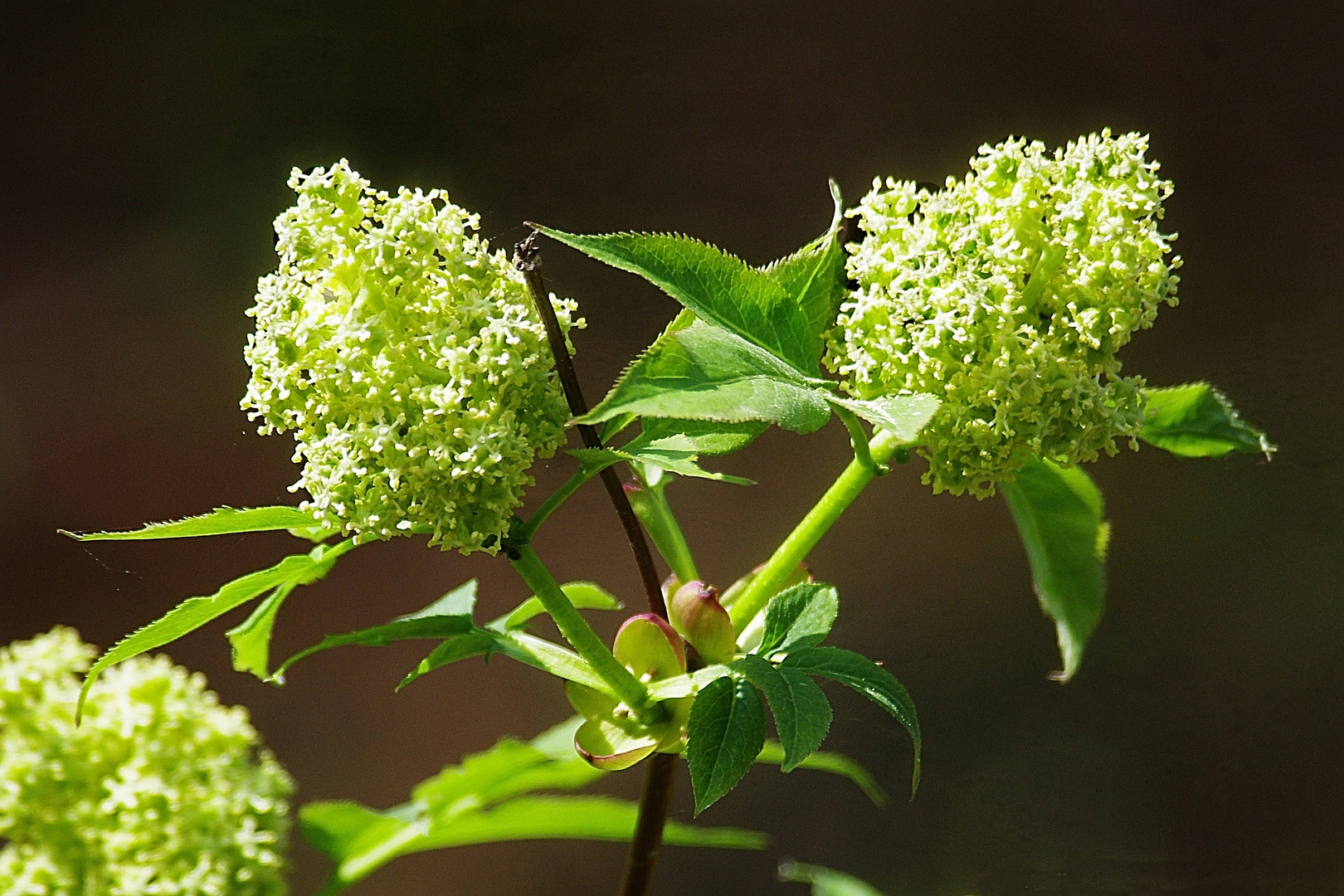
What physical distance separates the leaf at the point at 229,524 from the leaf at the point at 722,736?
175 millimetres

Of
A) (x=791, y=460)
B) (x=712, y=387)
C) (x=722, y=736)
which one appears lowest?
(x=722, y=736)

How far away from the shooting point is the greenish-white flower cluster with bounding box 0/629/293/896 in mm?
708

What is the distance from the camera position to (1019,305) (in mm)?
444

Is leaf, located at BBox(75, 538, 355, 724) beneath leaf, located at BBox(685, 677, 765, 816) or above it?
above

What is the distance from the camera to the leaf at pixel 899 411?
0.38 metres

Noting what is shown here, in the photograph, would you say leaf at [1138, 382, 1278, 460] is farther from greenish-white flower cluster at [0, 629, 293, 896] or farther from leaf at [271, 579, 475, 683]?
greenish-white flower cluster at [0, 629, 293, 896]

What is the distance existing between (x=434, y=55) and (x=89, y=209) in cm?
60

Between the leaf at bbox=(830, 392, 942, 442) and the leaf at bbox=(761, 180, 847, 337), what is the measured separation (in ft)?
0.25

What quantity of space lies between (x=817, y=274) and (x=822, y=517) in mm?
112

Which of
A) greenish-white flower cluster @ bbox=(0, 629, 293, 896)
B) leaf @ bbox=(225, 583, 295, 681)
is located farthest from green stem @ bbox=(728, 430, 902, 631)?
greenish-white flower cluster @ bbox=(0, 629, 293, 896)

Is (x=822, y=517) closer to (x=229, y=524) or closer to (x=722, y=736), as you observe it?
(x=722, y=736)

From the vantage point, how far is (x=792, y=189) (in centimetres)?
135

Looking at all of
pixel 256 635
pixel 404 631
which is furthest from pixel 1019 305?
pixel 256 635

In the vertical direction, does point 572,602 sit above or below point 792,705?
above
